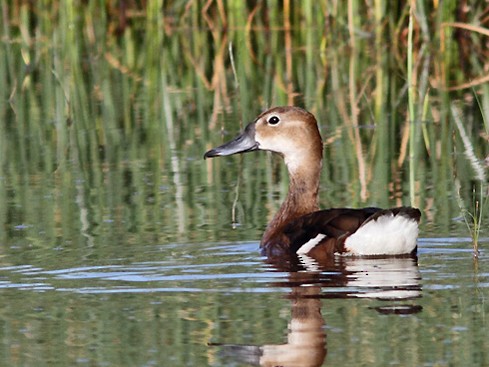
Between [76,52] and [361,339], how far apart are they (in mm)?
13970

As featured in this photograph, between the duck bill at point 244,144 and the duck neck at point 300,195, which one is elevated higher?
the duck bill at point 244,144

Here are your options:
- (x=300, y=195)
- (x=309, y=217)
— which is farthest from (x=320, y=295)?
(x=300, y=195)

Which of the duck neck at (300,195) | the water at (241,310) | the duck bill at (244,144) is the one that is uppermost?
the duck bill at (244,144)

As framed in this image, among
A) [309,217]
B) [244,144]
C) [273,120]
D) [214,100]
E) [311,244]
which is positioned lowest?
[311,244]

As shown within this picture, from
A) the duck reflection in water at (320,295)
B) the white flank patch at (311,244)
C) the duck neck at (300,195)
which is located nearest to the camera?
the duck reflection in water at (320,295)

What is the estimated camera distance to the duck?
7859mm

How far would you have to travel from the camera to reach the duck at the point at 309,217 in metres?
7.86

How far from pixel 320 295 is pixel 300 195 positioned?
8.05 ft

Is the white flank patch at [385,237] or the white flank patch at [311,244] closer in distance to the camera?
the white flank patch at [385,237]

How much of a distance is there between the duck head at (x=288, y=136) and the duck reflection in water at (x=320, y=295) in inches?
65.4

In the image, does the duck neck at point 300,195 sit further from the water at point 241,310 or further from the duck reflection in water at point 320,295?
the duck reflection in water at point 320,295

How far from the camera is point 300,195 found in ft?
30.6

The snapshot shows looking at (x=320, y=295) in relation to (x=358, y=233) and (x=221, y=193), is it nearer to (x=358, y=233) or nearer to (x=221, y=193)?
(x=358, y=233)

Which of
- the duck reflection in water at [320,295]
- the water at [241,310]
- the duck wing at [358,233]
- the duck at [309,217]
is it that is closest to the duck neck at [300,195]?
the duck at [309,217]
